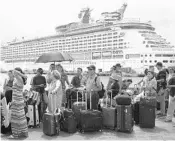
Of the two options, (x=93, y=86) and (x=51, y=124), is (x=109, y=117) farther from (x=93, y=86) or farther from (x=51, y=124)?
(x=51, y=124)

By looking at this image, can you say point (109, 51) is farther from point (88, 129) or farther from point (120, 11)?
point (88, 129)

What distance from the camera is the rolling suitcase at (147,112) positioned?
502 cm

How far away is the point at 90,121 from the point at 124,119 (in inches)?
25.1

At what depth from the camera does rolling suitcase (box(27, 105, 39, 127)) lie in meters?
5.07

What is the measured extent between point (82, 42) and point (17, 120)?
4697 cm

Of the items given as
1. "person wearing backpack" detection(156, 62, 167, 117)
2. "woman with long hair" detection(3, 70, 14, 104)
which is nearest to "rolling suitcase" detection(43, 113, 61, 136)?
"woman with long hair" detection(3, 70, 14, 104)

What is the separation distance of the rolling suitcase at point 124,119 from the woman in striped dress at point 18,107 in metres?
1.73

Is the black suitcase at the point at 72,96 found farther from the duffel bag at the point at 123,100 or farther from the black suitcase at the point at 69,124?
the duffel bag at the point at 123,100

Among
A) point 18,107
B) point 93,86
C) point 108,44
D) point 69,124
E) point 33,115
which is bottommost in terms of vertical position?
point 69,124

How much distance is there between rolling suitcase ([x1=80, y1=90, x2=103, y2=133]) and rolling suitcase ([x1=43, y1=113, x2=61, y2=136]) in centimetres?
46

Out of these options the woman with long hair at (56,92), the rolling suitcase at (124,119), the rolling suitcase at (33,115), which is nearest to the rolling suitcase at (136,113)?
the rolling suitcase at (124,119)

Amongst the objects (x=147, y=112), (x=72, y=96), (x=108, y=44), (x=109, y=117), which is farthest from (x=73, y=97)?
(x=108, y=44)

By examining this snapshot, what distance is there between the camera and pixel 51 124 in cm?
457

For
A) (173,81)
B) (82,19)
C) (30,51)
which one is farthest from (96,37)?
(173,81)
